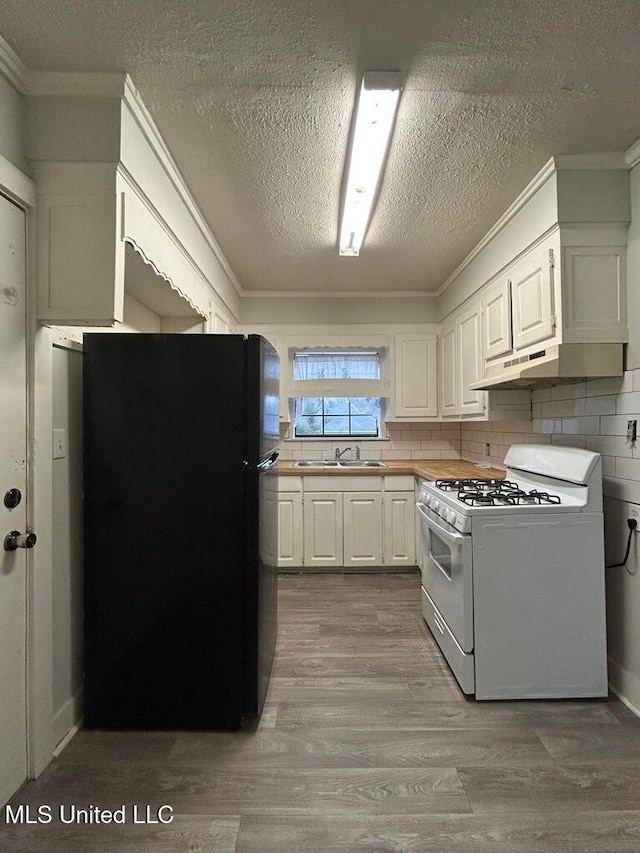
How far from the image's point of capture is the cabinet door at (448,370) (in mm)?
3678

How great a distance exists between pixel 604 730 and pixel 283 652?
1.56m

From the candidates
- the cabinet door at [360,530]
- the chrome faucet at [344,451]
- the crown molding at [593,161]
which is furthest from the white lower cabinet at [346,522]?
the crown molding at [593,161]

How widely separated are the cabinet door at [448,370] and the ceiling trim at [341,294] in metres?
0.41

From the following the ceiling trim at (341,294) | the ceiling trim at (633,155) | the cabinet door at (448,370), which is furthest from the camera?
the ceiling trim at (341,294)

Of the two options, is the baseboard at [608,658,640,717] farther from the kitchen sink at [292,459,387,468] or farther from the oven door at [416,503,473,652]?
the kitchen sink at [292,459,387,468]

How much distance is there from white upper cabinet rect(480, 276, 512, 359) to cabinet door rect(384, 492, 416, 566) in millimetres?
1389

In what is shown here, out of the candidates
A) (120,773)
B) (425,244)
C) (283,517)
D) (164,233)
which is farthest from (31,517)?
(425,244)

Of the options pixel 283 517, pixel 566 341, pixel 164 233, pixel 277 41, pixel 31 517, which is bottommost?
pixel 283 517

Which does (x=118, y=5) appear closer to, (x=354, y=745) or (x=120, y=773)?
(x=120, y=773)

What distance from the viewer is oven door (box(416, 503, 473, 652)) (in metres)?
2.10

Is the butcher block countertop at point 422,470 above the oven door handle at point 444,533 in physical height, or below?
above

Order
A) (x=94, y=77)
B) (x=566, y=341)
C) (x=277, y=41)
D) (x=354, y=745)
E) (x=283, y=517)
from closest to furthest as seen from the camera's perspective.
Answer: (x=277, y=41), (x=94, y=77), (x=354, y=745), (x=566, y=341), (x=283, y=517)

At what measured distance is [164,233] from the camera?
2094 mm

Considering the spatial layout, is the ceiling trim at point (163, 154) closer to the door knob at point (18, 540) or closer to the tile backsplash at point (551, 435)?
the door knob at point (18, 540)
